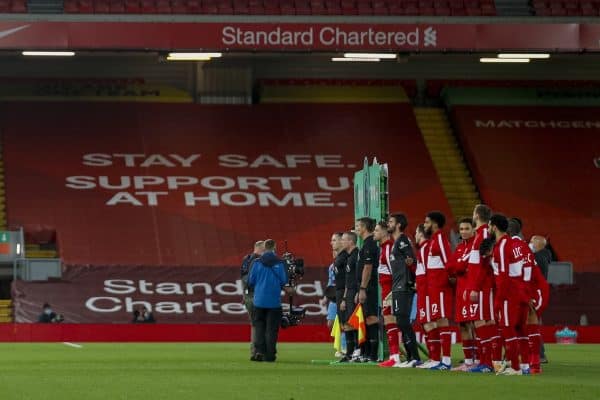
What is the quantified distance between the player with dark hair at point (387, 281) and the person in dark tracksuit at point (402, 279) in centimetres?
51

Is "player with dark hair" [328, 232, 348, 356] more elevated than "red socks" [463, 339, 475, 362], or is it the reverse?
"player with dark hair" [328, 232, 348, 356]

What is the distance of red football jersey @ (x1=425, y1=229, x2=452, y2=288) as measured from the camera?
66.0 ft

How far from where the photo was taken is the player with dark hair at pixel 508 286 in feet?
60.9

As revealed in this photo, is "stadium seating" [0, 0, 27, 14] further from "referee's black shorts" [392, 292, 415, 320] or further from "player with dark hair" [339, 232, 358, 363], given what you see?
"referee's black shorts" [392, 292, 415, 320]

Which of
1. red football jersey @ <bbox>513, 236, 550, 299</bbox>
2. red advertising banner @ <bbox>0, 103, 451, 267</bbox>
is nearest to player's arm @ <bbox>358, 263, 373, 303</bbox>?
red football jersey @ <bbox>513, 236, 550, 299</bbox>

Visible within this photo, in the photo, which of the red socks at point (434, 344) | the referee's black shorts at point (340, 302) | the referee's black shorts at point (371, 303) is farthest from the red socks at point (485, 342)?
the referee's black shorts at point (340, 302)

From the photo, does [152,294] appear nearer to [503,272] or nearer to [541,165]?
[541,165]

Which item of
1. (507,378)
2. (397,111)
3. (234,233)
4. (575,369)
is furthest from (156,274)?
(507,378)

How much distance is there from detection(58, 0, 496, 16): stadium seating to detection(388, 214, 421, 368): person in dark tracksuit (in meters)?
21.9

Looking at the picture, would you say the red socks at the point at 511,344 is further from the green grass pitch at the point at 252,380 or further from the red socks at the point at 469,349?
the red socks at the point at 469,349

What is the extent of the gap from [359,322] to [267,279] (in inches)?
60.8

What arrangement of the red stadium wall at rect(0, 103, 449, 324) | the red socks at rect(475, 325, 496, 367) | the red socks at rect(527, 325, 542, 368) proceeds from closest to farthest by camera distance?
the red socks at rect(527, 325, 542, 368)
the red socks at rect(475, 325, 496, 367)
the red stadium wall at rect(0, 103, 449, 324)

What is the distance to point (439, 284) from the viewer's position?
20.1 m

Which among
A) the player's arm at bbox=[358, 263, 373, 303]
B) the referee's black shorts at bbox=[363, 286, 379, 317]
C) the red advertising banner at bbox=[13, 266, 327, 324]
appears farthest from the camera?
the red advertising banner at bbox=[13, 266, 327, 324]
